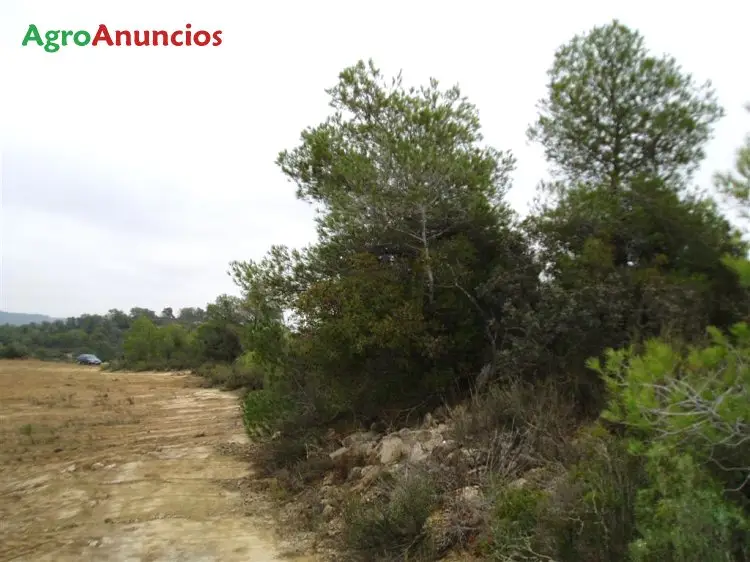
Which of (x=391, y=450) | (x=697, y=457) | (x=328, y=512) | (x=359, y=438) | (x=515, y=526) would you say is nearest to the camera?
(x=697, y=457)

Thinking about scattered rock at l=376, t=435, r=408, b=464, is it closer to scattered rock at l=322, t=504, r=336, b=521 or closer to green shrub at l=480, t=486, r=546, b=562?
scattered rock at l=322, t=504, r=336, b=521

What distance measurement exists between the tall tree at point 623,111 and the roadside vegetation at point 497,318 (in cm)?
4

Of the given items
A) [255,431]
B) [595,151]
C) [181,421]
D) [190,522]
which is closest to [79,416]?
[181,421]

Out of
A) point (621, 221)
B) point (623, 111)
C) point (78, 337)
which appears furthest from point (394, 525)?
point (78, 337)

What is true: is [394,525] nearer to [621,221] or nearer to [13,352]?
[621,221]

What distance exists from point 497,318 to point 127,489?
6.74 m

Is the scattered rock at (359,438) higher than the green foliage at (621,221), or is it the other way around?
the green foliage at (621,221)

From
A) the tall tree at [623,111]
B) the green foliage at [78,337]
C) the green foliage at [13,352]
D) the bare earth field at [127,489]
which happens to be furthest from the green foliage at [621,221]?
the green foliage at [13,352]

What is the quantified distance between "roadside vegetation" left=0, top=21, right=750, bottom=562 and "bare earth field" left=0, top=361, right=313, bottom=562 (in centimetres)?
104

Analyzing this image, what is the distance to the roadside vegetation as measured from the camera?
4602 mm

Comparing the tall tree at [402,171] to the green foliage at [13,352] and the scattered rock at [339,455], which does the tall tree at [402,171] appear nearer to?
the scattered rock at [339,455]

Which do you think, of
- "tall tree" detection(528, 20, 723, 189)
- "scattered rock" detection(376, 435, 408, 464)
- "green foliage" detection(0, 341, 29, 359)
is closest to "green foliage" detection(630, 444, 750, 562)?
"scattered rock" detection(376, 435, 408, 464)

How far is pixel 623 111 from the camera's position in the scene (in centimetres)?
1151

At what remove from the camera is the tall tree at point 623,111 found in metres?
11.2
